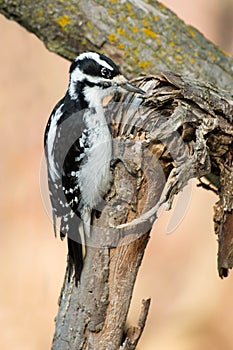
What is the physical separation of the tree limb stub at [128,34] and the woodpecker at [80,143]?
0.95 ft

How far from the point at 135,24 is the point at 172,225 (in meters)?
0.72

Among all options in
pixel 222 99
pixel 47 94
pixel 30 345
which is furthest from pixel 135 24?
pixel 30 345

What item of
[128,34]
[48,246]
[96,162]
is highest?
[48,246]

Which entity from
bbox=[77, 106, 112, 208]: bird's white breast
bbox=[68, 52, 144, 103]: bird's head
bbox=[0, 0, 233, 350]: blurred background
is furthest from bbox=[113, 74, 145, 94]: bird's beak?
bbox=[0, 0, 233, 350]: blurred background

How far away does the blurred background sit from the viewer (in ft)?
14.5

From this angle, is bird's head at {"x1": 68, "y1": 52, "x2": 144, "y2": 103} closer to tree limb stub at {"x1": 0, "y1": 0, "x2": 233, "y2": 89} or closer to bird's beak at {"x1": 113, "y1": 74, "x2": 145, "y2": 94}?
bird's beak at {"x1": 113, "y1": 74, "x2": 145, "y2": 94}

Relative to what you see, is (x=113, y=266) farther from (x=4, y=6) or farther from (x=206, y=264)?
(x=206, y=264)

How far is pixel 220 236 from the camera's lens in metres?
2.66

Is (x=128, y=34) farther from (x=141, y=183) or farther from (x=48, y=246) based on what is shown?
(x=48, y=246)

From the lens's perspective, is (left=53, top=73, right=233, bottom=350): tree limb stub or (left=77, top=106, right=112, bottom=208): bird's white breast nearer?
(left=53, top=73, right=233, bottom=350): tree limb stub

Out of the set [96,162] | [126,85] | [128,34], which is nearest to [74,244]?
[96,162]

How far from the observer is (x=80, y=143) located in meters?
2.84

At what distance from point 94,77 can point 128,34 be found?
34 cm

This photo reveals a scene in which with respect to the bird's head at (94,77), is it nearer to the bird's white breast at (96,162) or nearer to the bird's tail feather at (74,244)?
the bird's white breast at (96,162)
